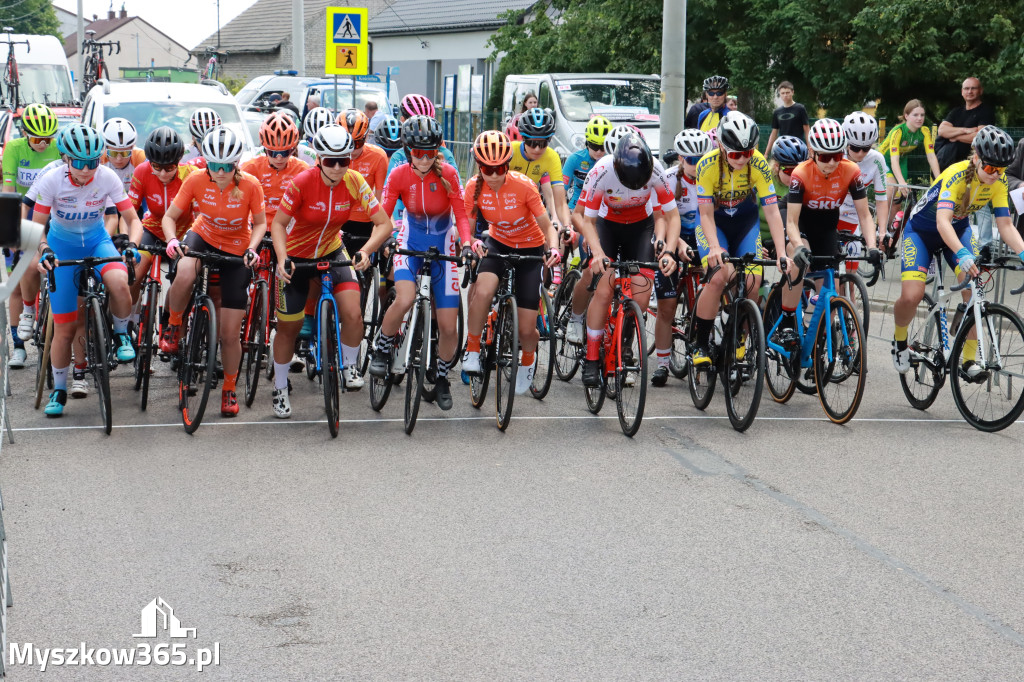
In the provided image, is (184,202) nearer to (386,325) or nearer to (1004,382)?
(386,325)

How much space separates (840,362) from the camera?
891 centimetres

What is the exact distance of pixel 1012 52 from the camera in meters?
18.1

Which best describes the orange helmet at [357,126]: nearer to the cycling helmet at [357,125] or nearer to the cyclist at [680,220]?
the cycling helmet at [357,125]

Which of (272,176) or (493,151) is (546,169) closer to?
(493,151)

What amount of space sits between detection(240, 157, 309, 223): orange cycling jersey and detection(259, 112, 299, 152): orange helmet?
36 cm

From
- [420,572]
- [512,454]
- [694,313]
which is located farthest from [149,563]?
[694,313]

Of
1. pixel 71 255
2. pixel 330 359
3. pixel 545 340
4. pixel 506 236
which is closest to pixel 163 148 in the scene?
pixel 71 255

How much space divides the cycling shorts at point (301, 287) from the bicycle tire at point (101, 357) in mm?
1142

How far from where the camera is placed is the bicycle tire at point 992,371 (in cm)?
853

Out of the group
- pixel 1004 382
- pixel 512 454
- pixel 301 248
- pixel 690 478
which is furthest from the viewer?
pixel 1004 382

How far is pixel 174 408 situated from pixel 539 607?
4.71 metres

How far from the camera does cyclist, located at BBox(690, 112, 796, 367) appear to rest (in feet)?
29.5

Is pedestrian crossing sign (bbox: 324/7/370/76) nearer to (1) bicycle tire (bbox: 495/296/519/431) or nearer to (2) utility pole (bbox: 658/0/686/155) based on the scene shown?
(2) utility pole (bbox: 658/0/686/155)

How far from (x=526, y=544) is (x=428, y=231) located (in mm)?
3507
